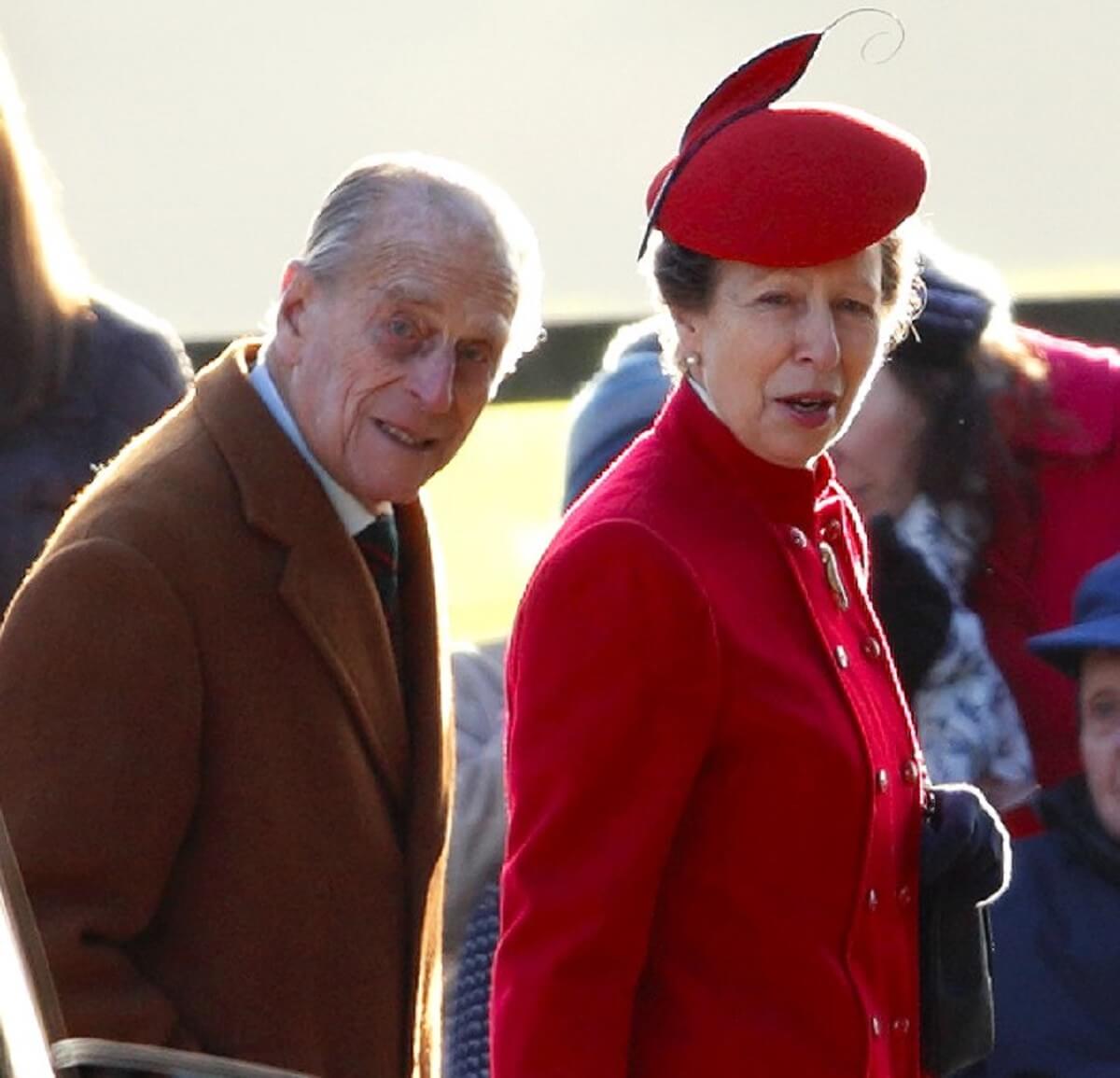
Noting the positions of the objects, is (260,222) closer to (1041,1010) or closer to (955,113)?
(955,113)

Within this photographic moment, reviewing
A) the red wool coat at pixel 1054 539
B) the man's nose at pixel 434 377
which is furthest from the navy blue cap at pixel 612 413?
the man's nose at pixel 434 377

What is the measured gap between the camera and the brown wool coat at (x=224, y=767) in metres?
2.41

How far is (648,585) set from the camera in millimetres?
2328

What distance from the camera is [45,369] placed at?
3275mm

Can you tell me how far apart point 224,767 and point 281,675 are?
0.31 feet

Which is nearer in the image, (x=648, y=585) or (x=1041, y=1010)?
(x=648, y=585)

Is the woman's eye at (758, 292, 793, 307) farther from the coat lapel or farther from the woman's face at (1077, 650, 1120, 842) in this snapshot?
the woman's face at (1077, 650, 1120, 842)

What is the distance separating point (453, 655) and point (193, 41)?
1484mm

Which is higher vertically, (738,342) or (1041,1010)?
(738,342)

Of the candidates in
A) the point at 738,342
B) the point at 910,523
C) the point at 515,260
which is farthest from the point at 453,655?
the point at 738,342

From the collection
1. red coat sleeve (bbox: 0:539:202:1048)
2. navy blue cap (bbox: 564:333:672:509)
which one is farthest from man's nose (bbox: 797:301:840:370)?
navy blue cap (bbox: 564:333:672:509)

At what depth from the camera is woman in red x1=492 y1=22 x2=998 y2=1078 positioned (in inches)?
91.0

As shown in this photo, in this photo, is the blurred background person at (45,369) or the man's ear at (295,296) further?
Result: the blurred background person at (45,369)

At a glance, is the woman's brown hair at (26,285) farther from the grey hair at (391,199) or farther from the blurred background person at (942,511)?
the blurred background person at (942,511)
